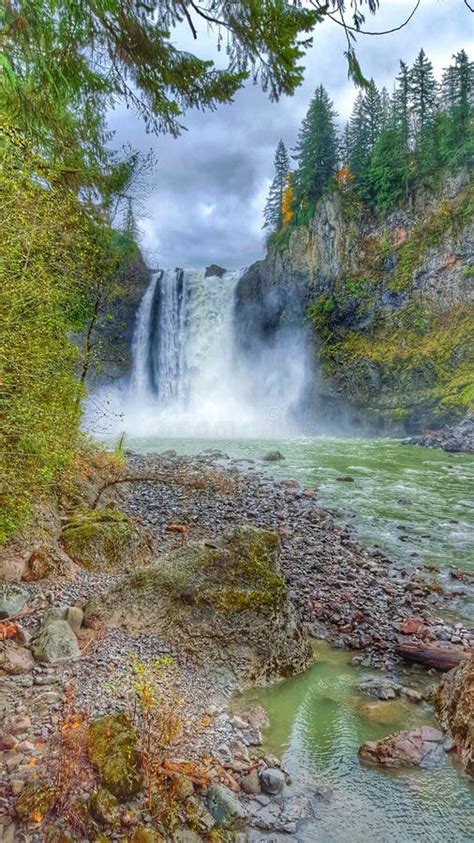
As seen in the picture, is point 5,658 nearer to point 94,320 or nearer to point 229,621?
point 229,621

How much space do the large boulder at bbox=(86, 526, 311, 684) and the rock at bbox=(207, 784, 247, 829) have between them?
141 centimetres

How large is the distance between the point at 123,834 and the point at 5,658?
1824mm

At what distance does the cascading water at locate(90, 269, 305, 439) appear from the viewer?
1548 inches

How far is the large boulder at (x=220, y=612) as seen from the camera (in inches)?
176

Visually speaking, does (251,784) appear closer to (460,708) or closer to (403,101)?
(460,708)

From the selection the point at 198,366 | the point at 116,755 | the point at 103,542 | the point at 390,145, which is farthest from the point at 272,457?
the point at 390,145

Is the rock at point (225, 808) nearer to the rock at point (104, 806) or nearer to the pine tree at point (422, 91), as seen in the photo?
the rock at point (104, 806)

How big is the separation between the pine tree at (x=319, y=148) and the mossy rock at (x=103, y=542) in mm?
41578

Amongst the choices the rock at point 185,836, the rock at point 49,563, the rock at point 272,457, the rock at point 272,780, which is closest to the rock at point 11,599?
the rock at point 49,563

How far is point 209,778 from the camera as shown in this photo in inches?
116

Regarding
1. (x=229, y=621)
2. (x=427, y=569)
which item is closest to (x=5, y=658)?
(x=229, y=621)

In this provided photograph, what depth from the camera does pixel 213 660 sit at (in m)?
4.39

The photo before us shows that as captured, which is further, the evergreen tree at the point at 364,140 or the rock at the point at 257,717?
the evergreen tree at the point at 364,140

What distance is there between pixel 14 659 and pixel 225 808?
212cm
